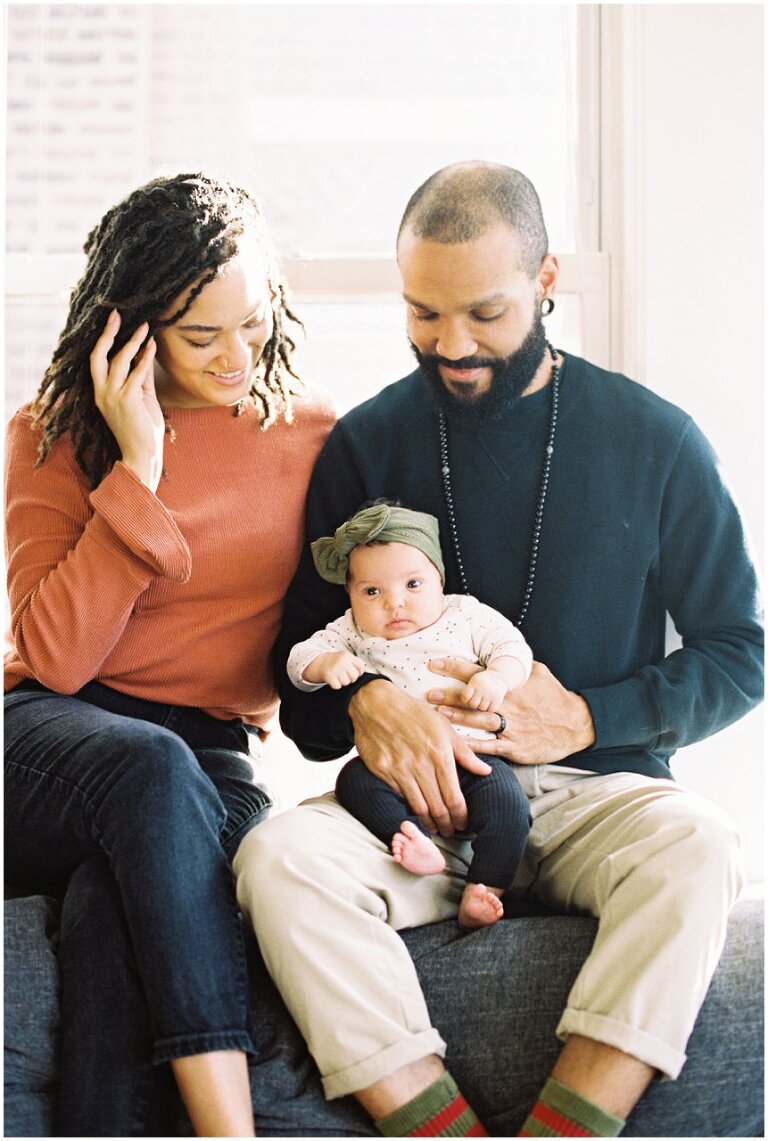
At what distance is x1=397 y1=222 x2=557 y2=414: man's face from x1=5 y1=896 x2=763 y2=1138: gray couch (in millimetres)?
821

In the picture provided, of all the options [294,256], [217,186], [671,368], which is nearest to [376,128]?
[294,256]

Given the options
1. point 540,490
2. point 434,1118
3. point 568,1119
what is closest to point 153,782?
point 434,1118

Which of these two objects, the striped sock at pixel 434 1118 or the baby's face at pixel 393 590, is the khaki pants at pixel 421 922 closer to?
the striped sock at pixel 434 1118

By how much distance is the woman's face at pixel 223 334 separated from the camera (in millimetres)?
1864

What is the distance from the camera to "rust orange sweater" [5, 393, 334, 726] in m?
1.83

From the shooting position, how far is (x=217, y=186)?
6.35 feet

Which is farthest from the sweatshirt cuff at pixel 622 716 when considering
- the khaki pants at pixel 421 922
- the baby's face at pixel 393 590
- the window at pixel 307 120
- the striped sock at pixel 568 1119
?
the window at pixel 307 120

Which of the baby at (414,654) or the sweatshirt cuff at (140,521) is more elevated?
the sweatshirt cuff at (140,521)

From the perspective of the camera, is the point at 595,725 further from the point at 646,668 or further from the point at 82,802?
the point at 82,802

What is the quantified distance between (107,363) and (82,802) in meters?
0.68

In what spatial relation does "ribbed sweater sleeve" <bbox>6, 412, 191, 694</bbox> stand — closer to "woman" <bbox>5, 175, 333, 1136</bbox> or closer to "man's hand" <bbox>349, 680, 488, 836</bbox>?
"woman" <bbox>5, 175, 333, 1136</bbox>

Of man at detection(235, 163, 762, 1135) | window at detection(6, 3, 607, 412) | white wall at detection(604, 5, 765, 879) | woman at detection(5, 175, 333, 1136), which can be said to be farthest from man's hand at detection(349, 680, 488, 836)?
window at detection(6, 3, 607, 412)

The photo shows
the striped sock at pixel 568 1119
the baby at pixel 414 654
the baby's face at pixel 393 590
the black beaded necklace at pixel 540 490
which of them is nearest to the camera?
the striped sock at pixel 568 1119

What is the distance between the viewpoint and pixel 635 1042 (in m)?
1.46
